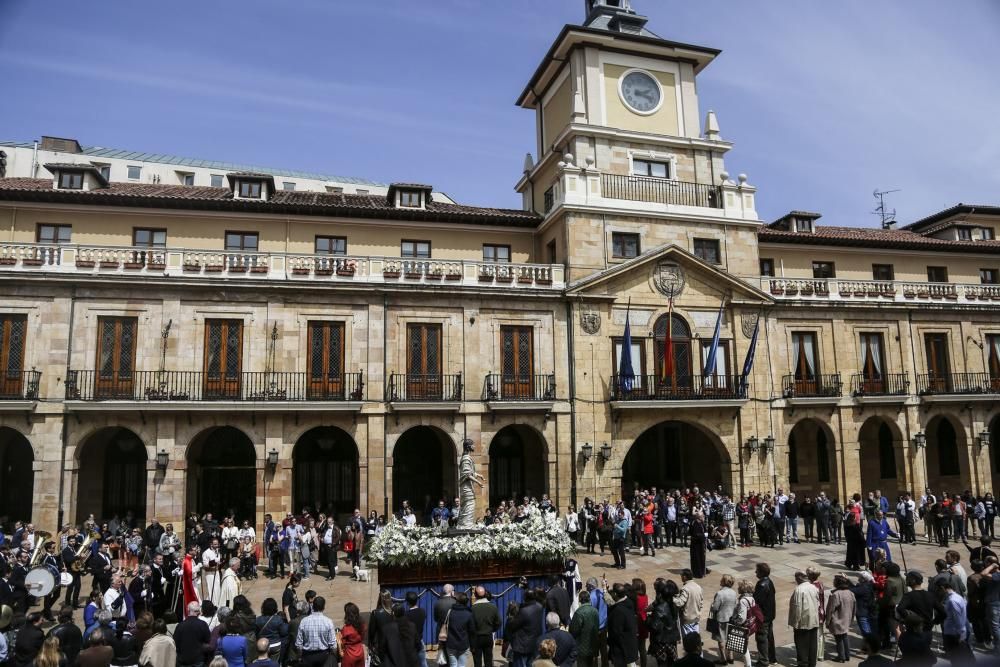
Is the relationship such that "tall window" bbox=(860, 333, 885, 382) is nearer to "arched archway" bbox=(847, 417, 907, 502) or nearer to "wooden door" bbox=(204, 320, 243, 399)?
"arched archway" bbox=(847, 417, 907, 502)

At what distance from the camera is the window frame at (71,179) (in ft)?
82.4

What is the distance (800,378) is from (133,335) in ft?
81.3

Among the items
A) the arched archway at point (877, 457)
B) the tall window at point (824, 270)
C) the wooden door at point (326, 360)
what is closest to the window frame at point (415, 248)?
the wooden door at point (326, 360)

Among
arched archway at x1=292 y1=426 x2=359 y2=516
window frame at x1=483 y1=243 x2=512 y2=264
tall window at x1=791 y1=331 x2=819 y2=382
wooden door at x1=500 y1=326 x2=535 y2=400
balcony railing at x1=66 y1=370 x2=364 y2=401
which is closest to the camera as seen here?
balcony railing at x1=66 y1=370 x2=364 y2=401

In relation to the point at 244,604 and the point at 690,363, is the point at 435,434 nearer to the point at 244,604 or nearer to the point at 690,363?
the point at 690,363

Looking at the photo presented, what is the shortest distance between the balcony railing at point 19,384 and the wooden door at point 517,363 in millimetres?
→ 14814

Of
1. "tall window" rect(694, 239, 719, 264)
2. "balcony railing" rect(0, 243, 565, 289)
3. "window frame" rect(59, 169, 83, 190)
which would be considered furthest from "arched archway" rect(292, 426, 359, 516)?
"tall window" rect(694, 239, 719, 264)

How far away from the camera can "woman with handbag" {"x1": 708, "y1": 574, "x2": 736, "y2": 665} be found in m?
11.6

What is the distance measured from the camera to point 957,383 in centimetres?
3019

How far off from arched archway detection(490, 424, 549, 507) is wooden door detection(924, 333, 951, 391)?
56.6 ft

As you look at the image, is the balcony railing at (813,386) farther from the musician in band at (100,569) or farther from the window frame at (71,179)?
the window frame at (71,179)

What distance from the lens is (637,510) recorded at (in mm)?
21000

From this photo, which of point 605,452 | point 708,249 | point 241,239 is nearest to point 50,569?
point 241,239

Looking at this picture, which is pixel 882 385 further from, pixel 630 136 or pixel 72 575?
pixel 72 575
